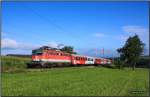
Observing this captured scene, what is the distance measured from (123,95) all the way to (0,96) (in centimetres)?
685

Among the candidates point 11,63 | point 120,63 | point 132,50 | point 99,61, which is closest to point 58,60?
point 11,63

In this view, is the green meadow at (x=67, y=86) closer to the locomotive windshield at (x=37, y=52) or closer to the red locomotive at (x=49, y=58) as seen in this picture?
the red locomotive at (x=49, y=58)

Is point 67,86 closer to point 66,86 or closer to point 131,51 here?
point 66,86

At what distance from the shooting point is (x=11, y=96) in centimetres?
1557

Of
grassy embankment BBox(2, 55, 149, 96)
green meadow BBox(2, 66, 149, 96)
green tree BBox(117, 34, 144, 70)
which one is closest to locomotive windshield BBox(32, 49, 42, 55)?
grassy embankment BBox(2, 55, 149, 96)

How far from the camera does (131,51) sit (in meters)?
92.4

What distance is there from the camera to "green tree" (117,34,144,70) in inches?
3593

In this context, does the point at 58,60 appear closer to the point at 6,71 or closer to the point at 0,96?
the point at 6,71

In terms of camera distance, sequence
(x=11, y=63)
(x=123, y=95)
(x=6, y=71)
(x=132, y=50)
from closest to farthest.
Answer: (x=123, y=95) → (x=6, y=71) → (x=11, y=63) → (x=132, y=50)

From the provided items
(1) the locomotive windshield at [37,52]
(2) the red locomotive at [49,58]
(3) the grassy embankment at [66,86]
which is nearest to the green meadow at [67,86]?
(3) the grassy embankment at [66,86]

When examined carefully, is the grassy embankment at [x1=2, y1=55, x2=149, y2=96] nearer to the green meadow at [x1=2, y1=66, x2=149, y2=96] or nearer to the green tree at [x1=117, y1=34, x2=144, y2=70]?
the green meadow at [x1=2, y1=66, x2=149, y2=96]

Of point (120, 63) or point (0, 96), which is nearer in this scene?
point (0, 96)

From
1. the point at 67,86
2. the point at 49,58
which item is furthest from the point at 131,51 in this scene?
the point at 67,86

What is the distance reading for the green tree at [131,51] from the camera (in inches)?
3593
